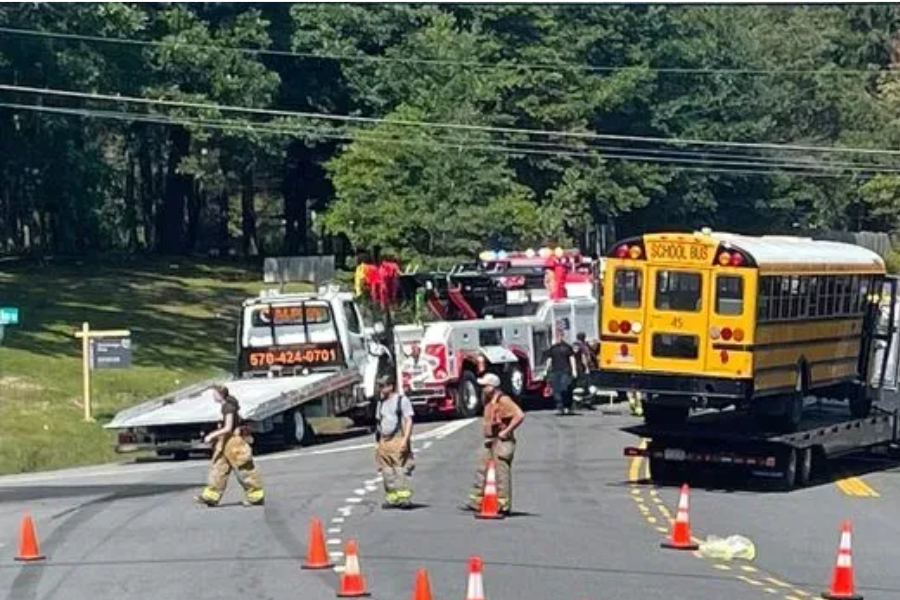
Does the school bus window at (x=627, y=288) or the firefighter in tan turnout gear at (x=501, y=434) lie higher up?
the school bus window at (x=627, y=288)

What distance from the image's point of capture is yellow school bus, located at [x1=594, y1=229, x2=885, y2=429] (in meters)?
28.7

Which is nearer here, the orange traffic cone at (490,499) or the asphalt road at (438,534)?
the asphalt road at (438,534)

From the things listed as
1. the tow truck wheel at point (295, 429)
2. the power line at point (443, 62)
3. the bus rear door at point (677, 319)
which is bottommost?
the tow truck wheel at point (295, 429)

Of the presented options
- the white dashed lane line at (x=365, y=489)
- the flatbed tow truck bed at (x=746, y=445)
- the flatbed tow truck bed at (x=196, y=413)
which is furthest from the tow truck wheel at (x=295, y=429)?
the flatbed tow truck bed at (x=746, y=445)

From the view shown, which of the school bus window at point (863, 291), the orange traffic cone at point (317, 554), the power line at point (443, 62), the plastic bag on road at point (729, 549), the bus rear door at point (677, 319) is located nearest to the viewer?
the orange traffic cone at point (317, 554)

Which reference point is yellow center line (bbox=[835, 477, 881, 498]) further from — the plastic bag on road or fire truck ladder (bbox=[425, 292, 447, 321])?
fire truck ladder (bbox=[425, 292, 447, 321])

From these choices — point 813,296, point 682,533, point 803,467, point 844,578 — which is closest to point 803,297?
point 813,296

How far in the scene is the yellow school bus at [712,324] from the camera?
A: 1129 inches

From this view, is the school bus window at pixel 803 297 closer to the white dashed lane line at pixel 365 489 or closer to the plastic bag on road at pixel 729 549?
the white dashed lane line at pixel 365 489

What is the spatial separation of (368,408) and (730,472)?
10.7 metres

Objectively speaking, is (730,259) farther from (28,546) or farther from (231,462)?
(28,546)

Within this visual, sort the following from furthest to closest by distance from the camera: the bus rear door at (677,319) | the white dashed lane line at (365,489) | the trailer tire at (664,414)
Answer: the trailer tire at (664,414), the bus rear door at (677,319), the white dashed lane line at (365,489)

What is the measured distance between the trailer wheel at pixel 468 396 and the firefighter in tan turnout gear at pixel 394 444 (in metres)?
17.1

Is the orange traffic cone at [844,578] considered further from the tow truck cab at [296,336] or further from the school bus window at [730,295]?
the tow truck cab at [296,336]
